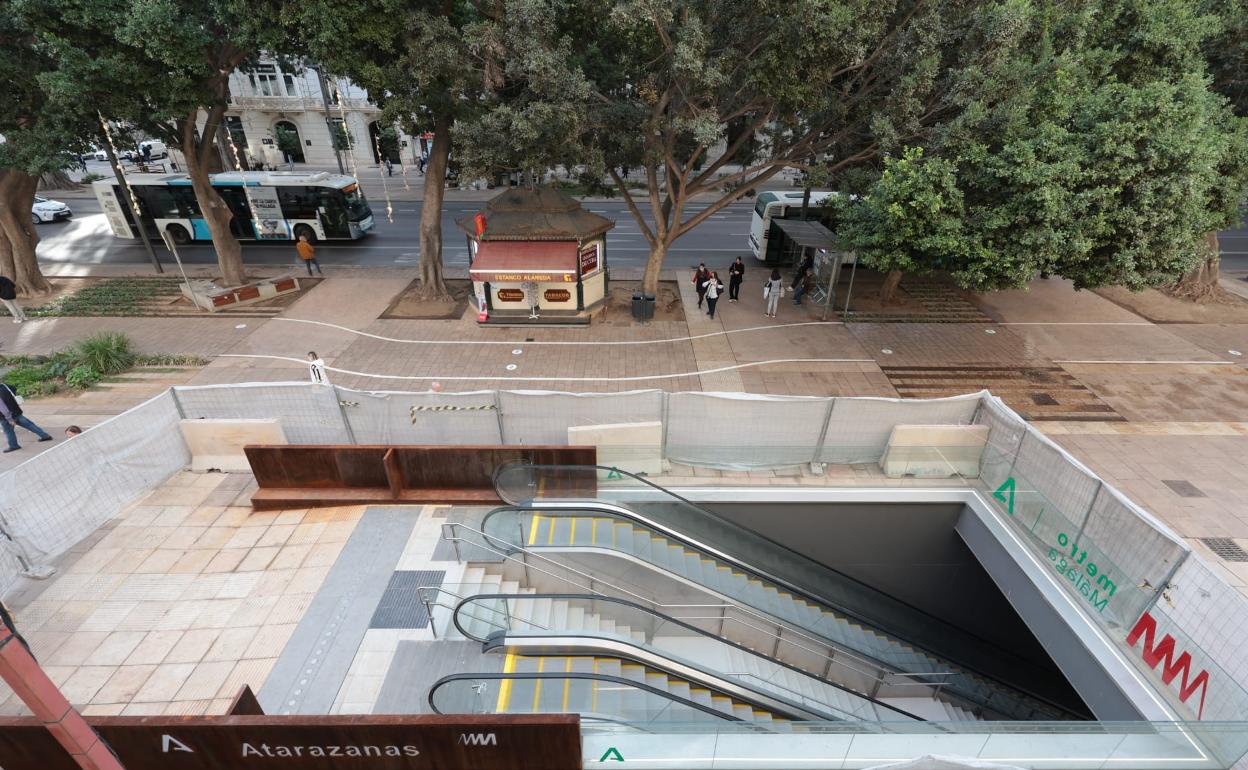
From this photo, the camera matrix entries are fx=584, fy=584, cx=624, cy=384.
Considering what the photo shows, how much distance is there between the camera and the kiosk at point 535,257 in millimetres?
16500

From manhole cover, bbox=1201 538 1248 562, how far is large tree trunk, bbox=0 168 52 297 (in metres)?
28.5

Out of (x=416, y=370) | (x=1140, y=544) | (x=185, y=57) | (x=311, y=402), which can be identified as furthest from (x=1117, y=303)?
(x=185, y=57)

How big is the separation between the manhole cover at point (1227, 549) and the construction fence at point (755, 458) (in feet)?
10.9

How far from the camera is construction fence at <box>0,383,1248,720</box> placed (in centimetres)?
622

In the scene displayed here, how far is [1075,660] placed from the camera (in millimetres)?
7195

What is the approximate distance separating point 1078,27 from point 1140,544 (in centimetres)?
1226

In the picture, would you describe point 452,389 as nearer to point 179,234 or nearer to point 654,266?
point 654,266

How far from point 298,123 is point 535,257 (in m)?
36.3

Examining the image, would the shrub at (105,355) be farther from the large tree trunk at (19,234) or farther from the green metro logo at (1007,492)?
the green metro logo at (1007,492)

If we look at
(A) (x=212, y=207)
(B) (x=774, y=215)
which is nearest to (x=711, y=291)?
(B) (x=774, y=215)

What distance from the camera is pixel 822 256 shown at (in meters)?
18.6

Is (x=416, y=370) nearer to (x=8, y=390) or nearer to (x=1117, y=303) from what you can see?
(x=8, y=390)

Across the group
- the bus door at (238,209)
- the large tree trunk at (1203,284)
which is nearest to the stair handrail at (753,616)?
the large tree trunk at (1203,284)

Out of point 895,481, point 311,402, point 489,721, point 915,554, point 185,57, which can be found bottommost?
point 915,554
